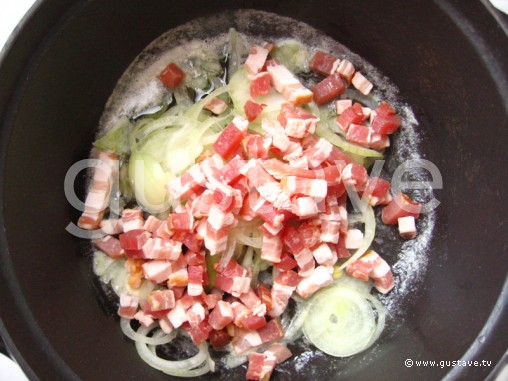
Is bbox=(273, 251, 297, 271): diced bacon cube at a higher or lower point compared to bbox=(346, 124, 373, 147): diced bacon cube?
lower

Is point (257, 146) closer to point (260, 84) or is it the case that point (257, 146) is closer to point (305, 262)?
point (260, 84)

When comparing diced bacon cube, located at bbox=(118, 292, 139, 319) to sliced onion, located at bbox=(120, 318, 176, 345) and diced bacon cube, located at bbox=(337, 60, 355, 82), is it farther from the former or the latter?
diced bacon cube, located at bbox=(337, 60, 355, 82)

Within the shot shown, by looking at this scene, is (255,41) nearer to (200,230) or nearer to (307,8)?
(307,8)

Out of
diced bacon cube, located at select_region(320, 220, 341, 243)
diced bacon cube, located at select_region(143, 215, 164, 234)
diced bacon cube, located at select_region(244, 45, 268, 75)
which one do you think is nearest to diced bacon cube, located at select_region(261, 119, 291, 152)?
diced bacon cube, located at select_region(244, 45, 268, 75)

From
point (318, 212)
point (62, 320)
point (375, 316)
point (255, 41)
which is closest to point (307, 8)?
point (255, 41)

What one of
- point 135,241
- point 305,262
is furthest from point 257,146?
point 135,241

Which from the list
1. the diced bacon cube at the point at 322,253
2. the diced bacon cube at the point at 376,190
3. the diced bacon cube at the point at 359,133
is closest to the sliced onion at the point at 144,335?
the diced bacon cube at the point at 322,253
